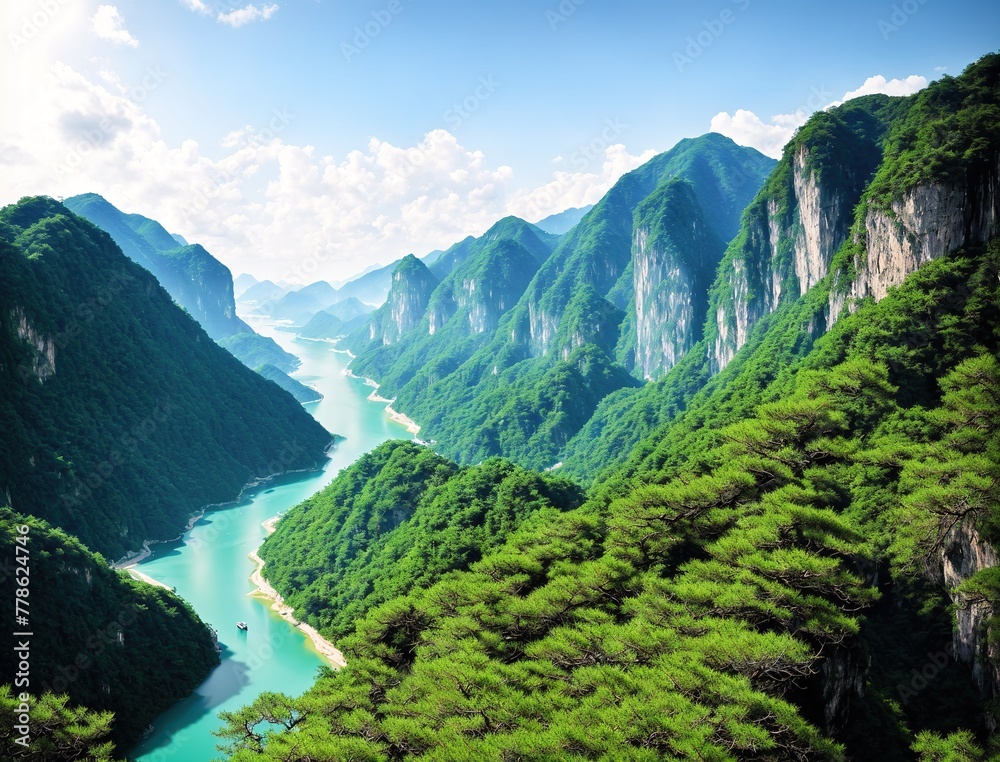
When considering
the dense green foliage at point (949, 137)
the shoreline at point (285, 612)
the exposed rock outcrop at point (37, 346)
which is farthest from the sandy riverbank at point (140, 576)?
the dense green foliage at point (949, 137)

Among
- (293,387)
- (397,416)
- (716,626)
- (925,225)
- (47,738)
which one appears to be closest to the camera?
(716,626)

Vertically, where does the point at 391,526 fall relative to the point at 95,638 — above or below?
above

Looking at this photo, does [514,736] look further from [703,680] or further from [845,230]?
[845,230]

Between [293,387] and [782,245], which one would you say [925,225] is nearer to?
[782,245]

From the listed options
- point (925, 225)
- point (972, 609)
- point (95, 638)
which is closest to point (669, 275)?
point (925, 225)

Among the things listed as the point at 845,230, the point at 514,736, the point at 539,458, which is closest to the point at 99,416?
the point at 539,458

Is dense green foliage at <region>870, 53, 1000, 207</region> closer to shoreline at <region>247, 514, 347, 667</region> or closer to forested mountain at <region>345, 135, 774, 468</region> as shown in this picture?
shoreline at <region>247, 514, 347, 667</region>

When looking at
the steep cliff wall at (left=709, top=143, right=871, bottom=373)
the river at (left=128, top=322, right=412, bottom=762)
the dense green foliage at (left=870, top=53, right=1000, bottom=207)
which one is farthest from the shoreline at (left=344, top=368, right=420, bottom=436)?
the dense green foliage at (left=870, top=53, right=1000, bottom=207)
